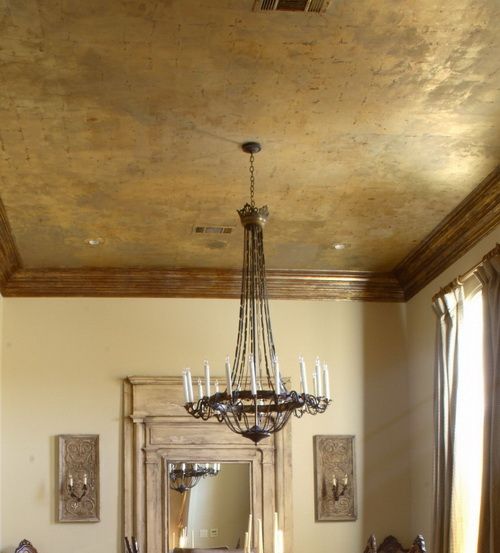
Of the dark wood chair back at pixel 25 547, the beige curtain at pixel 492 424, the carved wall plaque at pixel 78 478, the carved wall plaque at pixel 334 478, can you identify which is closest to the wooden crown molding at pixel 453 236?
the beige curtain at pixel 492 424

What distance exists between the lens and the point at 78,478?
8758 mm

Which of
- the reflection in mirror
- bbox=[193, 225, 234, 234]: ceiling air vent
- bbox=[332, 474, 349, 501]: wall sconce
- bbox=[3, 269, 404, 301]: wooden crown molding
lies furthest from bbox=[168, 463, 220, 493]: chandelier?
bbox=[193, 225, 234, 234]: ceiling air vent

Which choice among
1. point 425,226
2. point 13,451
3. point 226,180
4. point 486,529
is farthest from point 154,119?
point 13,451

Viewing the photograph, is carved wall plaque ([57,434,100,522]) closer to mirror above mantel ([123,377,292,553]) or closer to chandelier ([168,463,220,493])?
mirror above mantel ([123,377,292,553])

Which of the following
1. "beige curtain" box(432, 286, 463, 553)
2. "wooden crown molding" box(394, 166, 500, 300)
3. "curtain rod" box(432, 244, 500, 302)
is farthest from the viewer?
"beige curtain" box(432, 286, 463, 553)

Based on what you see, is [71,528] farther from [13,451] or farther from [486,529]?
[486,529]

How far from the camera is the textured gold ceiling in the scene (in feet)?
15.4

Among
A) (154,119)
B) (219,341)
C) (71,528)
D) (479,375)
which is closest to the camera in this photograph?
(154,119)

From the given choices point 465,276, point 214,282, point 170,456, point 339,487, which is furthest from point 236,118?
point 339,487

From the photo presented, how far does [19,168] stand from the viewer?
653 centimetres

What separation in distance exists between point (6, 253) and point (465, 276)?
12.4ft

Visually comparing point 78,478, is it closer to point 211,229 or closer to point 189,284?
point 189,284

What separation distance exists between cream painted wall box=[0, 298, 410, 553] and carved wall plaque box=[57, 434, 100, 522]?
0.08 meters

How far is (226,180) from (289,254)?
6.78 ft
